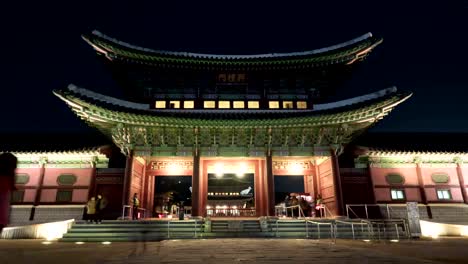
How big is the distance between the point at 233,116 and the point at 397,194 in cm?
1105

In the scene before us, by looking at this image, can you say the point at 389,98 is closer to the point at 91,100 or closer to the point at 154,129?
the point at 154,129

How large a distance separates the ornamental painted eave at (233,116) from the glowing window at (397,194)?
4.94 meters

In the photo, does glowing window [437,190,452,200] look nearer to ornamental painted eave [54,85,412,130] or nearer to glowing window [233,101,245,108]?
ornamental painted eave [54,85,412,130]

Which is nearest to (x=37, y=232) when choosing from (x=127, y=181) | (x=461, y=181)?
(x=127, y=181)

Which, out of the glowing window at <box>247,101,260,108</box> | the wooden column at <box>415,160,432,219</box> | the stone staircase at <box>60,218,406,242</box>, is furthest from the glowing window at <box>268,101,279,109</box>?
the wooden column at <box>415,160,432,219</box>

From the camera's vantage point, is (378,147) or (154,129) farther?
(378,147)

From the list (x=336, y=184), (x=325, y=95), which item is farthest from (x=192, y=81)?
(x=336, y=184)

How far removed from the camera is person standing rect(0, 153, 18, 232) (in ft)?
8.35

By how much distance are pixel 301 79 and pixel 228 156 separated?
7.02 metres

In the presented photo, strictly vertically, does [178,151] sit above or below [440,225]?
above

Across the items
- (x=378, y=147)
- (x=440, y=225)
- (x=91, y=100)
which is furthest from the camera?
(x=378, y=147)

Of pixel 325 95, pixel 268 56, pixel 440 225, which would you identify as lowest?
pixel 440 225

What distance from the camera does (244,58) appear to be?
18234 millimetres

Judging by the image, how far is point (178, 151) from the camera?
16.3 m
